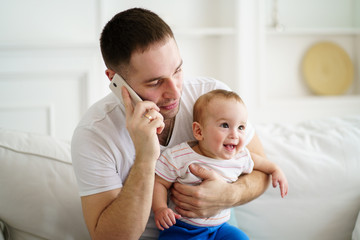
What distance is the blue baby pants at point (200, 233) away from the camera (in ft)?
4.46

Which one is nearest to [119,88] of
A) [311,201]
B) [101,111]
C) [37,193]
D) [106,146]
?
[101,111]

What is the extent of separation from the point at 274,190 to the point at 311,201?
0.18 metres

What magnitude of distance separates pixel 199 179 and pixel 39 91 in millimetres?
1938

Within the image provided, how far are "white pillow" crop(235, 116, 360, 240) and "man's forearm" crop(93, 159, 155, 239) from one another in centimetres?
64

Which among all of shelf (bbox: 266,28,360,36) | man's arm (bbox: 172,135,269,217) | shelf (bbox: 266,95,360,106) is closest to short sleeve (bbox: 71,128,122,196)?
man's arm (bbox: 172,135,269,217)

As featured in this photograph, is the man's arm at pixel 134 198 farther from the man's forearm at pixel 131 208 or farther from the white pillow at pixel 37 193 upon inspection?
the white pillow at pixel 37 193

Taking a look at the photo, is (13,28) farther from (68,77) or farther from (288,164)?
(288,164)

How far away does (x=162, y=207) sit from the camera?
1.34m

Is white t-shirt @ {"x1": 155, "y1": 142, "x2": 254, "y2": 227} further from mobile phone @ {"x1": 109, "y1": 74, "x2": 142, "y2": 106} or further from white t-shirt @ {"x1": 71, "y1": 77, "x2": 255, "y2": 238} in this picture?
mobile phone @ {"x1": 109, "y1": 74, "x2": 142, "y2": 106}

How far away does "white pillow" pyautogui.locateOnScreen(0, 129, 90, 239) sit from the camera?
151 centimetres

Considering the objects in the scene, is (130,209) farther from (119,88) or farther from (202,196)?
(119,88)

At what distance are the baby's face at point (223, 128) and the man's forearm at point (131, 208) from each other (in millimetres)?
258

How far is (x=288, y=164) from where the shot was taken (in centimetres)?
180

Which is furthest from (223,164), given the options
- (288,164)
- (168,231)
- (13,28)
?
(13,28)
